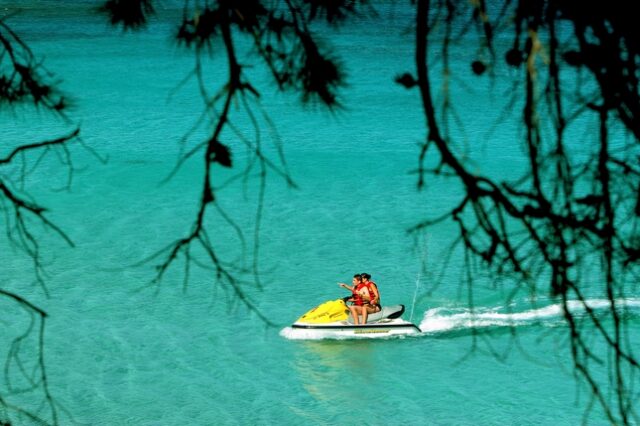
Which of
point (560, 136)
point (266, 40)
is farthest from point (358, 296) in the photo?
point (560, 136)

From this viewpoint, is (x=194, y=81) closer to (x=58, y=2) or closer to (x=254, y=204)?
(x=58, y=2)

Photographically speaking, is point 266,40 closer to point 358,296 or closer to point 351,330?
point 358,296

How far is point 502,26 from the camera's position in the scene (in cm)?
241

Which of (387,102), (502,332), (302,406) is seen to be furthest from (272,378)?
(387,102)

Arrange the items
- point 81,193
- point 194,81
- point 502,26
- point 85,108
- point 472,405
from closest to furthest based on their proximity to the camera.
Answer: point 502,26
point 472,405
point 81,193
point 85,108
point 194,81

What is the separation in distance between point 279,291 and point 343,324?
4.00ft

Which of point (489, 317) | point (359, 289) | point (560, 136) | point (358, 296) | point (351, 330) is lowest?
point (351, 330)

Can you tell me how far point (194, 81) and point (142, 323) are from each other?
1077 centimetres

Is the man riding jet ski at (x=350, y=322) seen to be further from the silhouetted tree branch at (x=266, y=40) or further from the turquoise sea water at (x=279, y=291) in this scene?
the silhouetted tree branch at (x=266, y=40)

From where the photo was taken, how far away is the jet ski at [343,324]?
39.5 feet

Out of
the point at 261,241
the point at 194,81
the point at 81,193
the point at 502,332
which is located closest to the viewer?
the point at 502,332

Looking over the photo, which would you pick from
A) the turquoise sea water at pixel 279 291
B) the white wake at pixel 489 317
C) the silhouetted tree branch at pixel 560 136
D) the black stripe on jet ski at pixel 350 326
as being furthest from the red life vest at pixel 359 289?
the silhouetted tree branch at pixel 560 136

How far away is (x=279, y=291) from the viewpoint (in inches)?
516

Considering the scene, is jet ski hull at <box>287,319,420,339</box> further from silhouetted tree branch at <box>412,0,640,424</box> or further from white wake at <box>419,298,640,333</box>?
silhouetted tree branch at <box>412,0,640,424</box>
